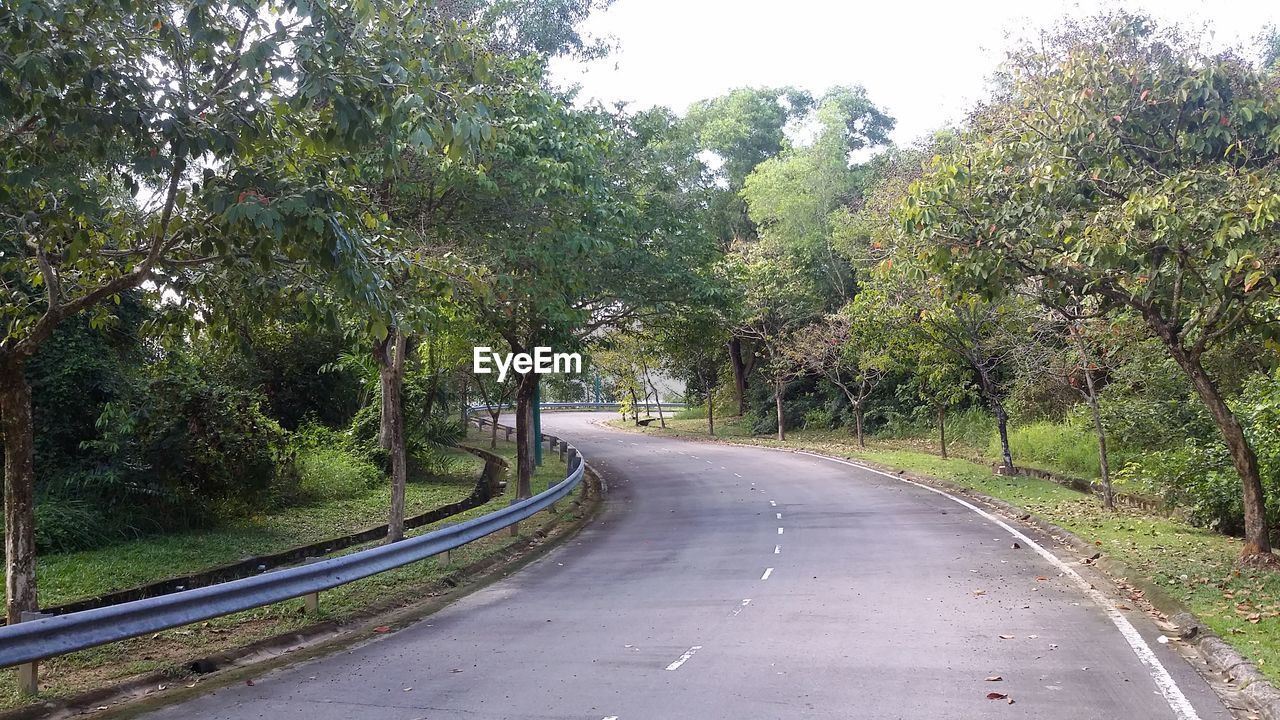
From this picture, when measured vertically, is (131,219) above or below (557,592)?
above

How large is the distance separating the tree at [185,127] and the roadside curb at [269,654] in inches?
64.7

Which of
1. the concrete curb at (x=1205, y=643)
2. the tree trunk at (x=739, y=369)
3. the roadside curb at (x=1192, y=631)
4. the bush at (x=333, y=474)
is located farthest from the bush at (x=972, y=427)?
the bush at (x=333, y=474)

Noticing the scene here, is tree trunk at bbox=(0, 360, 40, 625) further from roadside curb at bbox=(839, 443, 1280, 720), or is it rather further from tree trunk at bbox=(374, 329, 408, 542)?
roadside curb at bbox=(839, 443, 1280, 720)

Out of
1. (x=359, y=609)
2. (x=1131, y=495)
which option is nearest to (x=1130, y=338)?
(x=1131, y=495)

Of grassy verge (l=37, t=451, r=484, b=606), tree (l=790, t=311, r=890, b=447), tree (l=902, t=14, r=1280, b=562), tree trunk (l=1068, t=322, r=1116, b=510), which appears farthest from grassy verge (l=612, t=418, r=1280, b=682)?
grassy verge (l=37, t=451, r=484, b=606)

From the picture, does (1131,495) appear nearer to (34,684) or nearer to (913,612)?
(913,612)

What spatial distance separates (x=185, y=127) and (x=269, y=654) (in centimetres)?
434

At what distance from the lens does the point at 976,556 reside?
14.1 metres

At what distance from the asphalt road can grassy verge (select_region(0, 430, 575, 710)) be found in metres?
0.75

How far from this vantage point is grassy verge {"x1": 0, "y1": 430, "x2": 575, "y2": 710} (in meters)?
7.84

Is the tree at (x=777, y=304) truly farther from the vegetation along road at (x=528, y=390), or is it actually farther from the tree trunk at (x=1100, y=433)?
the tree trunk at (x=1100, y=433)

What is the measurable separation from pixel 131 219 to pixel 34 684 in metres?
4.46

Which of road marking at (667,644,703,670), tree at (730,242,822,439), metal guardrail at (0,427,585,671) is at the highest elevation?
tree at (730,242,822,439)

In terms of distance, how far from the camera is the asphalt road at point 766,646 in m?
6.91
